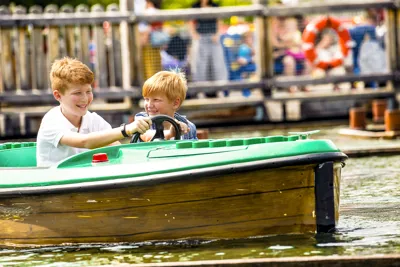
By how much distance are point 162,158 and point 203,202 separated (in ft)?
1.14

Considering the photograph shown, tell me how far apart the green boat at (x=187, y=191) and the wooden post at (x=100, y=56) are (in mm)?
8345

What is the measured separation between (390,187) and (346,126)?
645 centimetres

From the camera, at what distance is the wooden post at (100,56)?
1476 cm

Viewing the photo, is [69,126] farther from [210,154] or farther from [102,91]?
[102,91]

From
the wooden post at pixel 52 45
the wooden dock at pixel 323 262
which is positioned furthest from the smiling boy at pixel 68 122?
the wooden post at pixel 52 45

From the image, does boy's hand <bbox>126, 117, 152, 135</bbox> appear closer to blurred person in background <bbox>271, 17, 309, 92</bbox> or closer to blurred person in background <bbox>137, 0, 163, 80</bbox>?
blurred person in background <bbox>137, 0, 163, 80</bbox>

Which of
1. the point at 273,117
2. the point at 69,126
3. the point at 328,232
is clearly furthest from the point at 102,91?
the point at 328,232

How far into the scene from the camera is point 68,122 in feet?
22.9

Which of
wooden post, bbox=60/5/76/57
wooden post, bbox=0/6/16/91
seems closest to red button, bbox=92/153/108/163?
wooden post, bbox=60/5/76/57

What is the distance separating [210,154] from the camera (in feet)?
19.9

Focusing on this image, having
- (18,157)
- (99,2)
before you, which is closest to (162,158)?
(18,157)

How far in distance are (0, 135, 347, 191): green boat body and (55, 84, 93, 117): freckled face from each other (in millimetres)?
473

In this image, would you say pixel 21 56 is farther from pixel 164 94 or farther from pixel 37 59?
pixel 164 94

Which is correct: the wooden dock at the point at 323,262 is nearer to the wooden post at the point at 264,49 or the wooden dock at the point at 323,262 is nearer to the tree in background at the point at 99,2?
the wooden post at the point at 264,49
